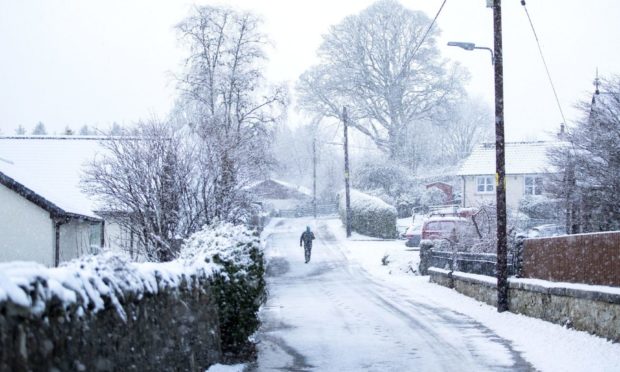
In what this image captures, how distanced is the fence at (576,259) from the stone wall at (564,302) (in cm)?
39

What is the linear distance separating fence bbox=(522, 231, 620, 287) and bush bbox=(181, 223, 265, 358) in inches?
223

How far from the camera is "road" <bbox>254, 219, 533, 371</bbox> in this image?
1100 cm

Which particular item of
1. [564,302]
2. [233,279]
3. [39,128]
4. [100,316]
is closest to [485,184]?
[564,302]

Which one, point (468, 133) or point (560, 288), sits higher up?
point (468, 133)

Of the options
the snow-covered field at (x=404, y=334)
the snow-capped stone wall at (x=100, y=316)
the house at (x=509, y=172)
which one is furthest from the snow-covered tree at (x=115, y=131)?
the house at (x=509, y=172)

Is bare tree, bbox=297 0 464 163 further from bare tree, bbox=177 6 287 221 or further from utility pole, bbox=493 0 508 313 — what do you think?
utility pole, bbox=493 0 508 313

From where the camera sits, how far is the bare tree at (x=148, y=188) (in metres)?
19.0

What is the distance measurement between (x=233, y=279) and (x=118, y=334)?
4.76 meters

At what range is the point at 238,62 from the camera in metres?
39.9

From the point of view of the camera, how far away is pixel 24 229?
22.4 metres

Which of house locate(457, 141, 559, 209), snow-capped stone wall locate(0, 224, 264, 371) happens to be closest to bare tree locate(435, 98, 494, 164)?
house locate(457, 141, 559, 209)

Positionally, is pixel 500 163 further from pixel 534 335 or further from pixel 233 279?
pixel 233 279

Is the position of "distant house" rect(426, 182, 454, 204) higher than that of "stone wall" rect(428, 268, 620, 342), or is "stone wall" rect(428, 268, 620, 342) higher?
"distant house" rect(426, 182, 454, 204)

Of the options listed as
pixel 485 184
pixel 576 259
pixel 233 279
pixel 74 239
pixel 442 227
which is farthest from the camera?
pixel 485 184
